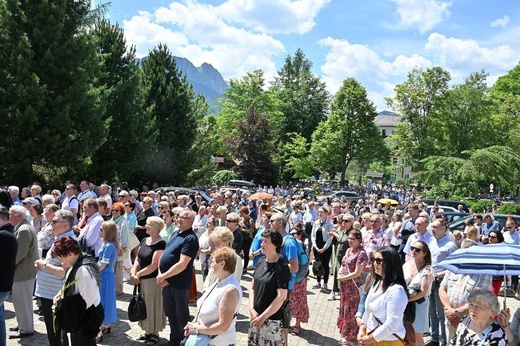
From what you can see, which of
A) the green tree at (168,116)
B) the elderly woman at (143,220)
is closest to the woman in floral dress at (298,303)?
the elderly woman at (143,220)

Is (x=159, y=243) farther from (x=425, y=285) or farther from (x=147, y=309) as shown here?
(x=425, y=285)

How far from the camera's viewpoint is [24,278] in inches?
237

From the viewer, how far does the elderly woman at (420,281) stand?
4.80 m

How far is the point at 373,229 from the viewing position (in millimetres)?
8156

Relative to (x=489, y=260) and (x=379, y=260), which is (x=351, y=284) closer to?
(x=489, y=260)

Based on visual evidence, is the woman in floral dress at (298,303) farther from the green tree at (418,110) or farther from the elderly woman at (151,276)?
the green tree at (418,110)

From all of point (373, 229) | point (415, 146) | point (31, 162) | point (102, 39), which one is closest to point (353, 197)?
point (415, 146)

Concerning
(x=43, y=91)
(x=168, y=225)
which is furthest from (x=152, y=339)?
(x=43, y=91)

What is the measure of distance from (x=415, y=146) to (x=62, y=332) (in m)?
44.7

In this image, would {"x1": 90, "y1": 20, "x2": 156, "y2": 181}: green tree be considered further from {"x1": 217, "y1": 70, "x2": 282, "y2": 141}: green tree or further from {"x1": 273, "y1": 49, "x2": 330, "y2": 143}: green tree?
{"x1": 273, "y1": 49, "x2": 330, "y2": 143}: green tree

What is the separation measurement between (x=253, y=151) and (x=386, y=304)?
1538 inches

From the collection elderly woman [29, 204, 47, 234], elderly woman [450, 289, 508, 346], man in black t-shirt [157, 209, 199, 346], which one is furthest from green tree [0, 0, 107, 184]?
elderly woman [450, 289, 508, 346]

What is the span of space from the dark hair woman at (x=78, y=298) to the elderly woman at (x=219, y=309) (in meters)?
1.22

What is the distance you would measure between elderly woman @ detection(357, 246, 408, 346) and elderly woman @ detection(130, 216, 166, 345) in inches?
120
